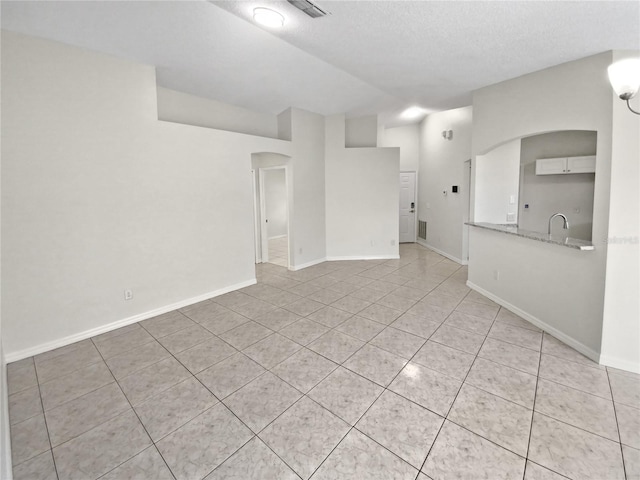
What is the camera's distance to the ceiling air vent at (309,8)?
230 centimetres

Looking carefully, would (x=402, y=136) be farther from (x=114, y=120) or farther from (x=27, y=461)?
(x=27, y=461)

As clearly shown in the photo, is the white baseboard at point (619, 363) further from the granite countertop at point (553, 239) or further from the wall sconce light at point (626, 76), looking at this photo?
the wall sconce light at point (626, 76)

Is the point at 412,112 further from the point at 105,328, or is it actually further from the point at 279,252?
the point at 105,328

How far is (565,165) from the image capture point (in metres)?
4.83

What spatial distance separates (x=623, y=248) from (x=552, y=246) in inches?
23.3

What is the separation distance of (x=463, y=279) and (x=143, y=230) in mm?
4784

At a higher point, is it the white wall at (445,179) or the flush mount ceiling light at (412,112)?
the flush mount ceiling light at (412,112)

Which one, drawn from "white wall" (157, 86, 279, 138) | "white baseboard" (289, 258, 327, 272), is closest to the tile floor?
"white baseboard" (289, 258, 327, 272)

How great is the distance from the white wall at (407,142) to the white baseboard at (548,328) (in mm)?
4659

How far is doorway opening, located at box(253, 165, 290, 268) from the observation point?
605 cm

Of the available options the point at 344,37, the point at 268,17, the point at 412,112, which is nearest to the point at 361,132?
the point at 412,112

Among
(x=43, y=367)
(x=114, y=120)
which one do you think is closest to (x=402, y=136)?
(x=114, y=120)

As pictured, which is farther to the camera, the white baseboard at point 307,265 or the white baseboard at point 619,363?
the white baseboard at point 307,265

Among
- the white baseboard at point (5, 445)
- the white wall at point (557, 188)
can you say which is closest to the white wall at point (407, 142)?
the white wall at point (557, 188)
